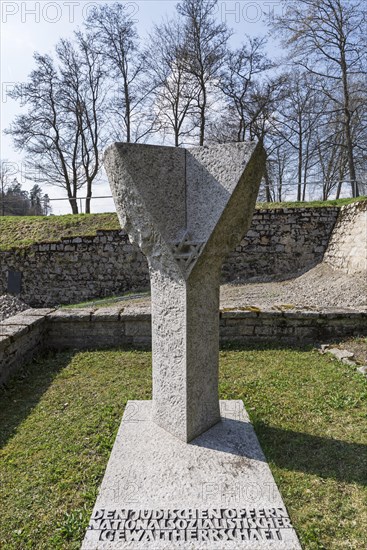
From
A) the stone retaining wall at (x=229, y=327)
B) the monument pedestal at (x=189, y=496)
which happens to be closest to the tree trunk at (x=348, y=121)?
the stone retaining wall at (x=229, y=327)

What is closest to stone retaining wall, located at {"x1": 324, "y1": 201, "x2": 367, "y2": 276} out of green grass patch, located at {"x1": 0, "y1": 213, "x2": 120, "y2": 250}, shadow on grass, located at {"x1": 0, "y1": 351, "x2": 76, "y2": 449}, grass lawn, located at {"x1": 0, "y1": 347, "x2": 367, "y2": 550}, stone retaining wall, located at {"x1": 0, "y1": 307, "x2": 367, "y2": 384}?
stone retaining wall, located at {"x1": 0, "y1": 307, "x2": 367, "y2": 384}

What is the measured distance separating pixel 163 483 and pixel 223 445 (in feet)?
1.71

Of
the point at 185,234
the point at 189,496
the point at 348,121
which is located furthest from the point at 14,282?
the point at 348,121

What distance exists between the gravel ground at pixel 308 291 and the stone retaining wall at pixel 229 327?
154 cm

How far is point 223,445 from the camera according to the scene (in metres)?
2.47

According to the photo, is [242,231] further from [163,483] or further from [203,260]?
[163,483]

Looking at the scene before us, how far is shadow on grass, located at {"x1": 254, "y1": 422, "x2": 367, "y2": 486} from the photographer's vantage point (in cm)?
237

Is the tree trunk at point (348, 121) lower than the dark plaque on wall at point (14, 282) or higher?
higher

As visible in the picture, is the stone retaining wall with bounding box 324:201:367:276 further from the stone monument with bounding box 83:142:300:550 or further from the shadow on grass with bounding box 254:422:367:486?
the stone monument with bounding box 83:142:300:550

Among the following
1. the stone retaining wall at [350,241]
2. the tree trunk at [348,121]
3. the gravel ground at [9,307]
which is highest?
the tree trunk at [348,121]

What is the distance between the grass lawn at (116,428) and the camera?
2016mm

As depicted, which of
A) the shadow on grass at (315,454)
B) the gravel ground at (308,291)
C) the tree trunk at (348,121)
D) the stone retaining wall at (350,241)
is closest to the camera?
the shadow on grass at (315,454)

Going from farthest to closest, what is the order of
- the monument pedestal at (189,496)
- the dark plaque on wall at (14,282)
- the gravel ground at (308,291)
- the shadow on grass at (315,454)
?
the dark plaque on wall at (14,282), the gravel ground at (308,291), the shadow on grass at (315,454), the monument pedestal at (189,496)

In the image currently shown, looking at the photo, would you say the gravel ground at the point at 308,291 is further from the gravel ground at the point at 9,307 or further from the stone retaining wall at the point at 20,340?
the gravel ground at the point at 9,307
